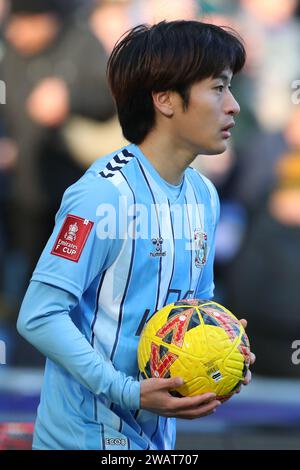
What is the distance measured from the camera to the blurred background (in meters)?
6.84

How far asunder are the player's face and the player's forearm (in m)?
0.70

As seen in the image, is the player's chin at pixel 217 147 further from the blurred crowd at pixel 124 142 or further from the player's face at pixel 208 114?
the blurred crowd at pixel 124 142

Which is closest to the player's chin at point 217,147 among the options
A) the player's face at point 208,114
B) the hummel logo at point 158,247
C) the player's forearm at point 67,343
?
the player's face at point 208,114

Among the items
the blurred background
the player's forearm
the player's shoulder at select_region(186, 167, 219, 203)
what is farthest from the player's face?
the blurred background

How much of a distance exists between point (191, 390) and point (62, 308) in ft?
1.51

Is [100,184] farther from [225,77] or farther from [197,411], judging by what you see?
[197,411]

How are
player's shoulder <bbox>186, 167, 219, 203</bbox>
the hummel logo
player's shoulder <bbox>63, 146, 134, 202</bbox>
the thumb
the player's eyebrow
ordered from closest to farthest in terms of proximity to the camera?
the thumb → player's shoulder <bbox>63, 146, 134, 202</bbox> → the hummel logo → the player's eyebrow → player's shoulder <bbox>186, 167, 219, 203</bbox>

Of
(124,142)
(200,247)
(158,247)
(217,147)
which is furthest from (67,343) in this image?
(124,142)

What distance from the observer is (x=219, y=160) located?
6.93 metres

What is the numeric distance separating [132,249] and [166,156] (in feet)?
1.26

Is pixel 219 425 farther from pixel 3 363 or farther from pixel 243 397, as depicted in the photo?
pixel 3 363

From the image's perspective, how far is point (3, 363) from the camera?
705 cm

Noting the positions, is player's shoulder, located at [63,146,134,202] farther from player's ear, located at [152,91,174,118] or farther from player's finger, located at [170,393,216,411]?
player's finger, located at [170,393,216,411]
